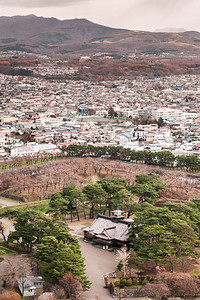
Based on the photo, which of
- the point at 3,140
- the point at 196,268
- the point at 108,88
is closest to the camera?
Answer: the point at 196,268

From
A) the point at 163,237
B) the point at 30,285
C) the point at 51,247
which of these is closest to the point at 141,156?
the point at 163,237

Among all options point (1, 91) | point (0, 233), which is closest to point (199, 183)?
point (0, 233)

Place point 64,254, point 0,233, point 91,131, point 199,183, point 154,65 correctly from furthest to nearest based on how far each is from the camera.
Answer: point 154,65
point 91,131
point 199,183
point 0,233
point 64,254

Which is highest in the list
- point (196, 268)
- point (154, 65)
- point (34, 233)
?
point (154, 65)

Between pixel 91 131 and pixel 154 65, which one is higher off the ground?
pixel 154 65

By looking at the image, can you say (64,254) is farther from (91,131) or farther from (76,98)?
(76,98)

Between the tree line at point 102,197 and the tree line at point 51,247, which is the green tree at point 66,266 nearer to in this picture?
the tree line at point 51,247

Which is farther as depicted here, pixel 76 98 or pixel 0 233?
pixel 76 98

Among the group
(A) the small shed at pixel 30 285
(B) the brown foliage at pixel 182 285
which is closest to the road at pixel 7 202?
(A) the small shed at pixel 30 285

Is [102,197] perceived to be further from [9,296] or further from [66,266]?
[9,296]
